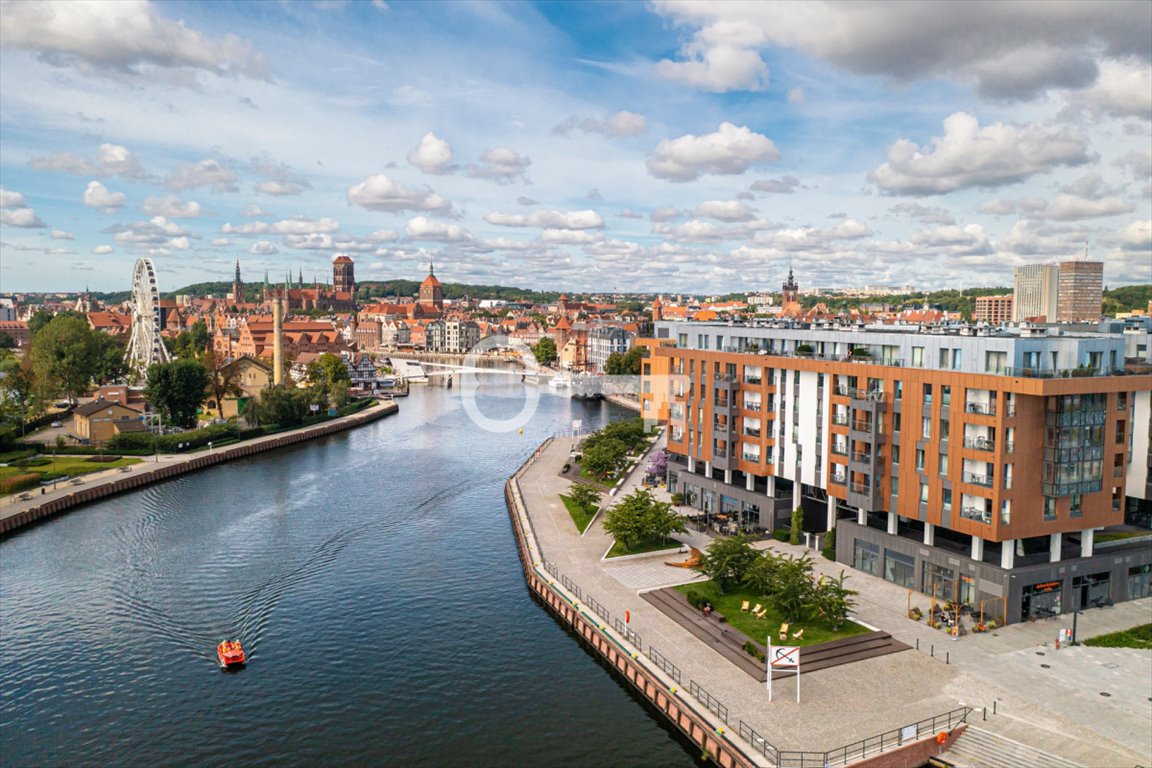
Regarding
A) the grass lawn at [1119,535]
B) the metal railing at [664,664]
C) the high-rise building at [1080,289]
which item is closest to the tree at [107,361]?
the metal railing at [664,664]

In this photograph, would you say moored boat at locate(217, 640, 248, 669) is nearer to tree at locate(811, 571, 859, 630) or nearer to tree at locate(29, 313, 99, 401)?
tree at locate(811, 571, 859, 630)

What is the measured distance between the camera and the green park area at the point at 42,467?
70.8m

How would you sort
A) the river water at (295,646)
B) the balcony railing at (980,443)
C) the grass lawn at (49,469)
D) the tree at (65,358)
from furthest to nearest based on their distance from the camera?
1. the tree at (65,358)
2. the grass lawn at (49,469)
3. the balcony railing at (980,443)
4. the river water at (295,646)

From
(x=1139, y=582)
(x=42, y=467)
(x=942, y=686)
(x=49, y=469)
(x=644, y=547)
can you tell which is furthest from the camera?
(x=42, y=467)

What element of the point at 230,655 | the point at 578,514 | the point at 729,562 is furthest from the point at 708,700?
the point at 578,514

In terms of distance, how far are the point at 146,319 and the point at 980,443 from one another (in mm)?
151434

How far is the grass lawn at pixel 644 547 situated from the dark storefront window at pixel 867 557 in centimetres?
1146

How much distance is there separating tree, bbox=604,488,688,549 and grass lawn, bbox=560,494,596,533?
215 inches

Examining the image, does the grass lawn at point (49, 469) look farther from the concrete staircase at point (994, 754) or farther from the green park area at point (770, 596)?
the concrete staircase at point (994, 754)

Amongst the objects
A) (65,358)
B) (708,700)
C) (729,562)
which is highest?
(65,358)

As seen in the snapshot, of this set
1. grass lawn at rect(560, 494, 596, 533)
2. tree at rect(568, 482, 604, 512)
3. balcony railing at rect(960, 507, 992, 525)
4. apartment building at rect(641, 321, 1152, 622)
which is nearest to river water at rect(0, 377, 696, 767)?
grass lawn at rect(560, 494, 596, 533)

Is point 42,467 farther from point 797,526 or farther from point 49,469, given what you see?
point 797,526

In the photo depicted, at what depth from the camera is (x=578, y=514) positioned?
202 ft

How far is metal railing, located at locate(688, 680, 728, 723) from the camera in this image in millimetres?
31438
